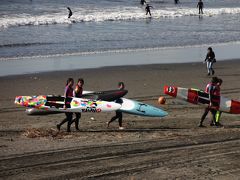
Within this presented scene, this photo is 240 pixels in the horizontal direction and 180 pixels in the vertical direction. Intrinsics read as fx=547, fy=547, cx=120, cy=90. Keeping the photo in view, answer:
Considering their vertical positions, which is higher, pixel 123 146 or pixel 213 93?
pixel 213 93

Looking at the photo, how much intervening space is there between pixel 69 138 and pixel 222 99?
4484 mm

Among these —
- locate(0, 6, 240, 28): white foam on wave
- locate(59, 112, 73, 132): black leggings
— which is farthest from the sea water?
locate(59, 112, 73, 132): black leggings

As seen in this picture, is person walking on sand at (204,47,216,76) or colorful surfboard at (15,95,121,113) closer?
colorful surfboard at (15,95,121,113)

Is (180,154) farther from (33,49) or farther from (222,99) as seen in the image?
(33,49)

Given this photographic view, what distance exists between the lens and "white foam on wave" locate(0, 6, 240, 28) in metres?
44.5

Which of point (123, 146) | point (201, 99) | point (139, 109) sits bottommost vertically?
point (123, 146)

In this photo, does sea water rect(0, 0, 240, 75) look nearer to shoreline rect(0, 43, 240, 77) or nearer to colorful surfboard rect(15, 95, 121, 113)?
shoreline rect(0, 43, 240, 77)

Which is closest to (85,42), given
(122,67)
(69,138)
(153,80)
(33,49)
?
(33,49)

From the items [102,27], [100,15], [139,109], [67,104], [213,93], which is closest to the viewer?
[67,104]

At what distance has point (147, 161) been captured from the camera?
1134 centimetres

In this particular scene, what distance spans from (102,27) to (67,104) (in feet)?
92.3

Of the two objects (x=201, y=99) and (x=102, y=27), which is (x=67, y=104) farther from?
(x=102, y=27)

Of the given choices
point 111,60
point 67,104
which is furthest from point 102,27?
point 67,104

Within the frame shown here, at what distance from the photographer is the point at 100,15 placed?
4975cm
